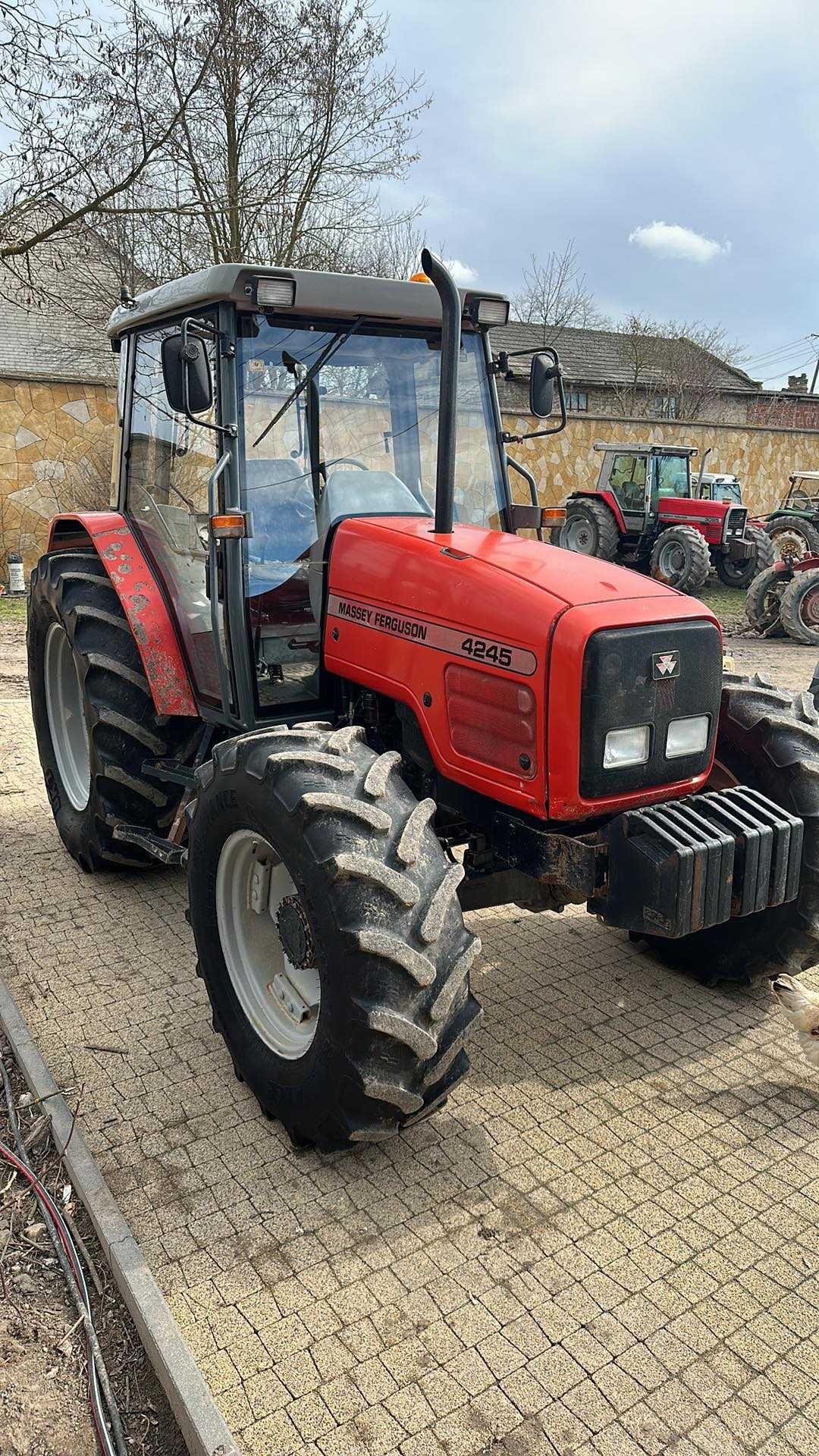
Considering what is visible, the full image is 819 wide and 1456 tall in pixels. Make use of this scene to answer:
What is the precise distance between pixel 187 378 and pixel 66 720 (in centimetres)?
251

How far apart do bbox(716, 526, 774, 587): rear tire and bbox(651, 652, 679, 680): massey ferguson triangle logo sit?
13.0m

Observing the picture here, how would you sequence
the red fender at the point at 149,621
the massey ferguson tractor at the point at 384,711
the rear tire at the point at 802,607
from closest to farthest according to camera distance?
1. the massey ferguson tractor at the point at 384,711
2. the red fender at the point at 149,621
3. the rear tire at the point at 802,607

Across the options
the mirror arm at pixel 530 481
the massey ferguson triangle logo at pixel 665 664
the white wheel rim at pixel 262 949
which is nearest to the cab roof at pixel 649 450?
the mirror arm at pixel 530 481

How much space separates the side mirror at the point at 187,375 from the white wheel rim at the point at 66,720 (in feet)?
7.17

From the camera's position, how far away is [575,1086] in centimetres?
328

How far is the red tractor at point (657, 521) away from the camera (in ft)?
50.8

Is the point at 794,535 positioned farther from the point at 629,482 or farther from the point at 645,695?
the point at 645,695

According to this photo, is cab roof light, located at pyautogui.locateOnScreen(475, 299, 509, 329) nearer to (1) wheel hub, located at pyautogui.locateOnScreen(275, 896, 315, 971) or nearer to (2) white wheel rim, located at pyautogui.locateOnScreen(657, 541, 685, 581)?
(1) wheel hub, located at pyautogui.locateOnScreen(275, 896, 315, 971)

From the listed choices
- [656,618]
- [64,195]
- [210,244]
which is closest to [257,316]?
[656,618]

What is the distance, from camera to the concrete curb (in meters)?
2.11

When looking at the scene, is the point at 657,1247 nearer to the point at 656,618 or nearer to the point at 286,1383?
the point at 286,1383

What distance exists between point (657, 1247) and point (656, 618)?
1.64m

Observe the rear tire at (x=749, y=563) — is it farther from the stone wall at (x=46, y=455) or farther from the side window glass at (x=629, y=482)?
the stone wall at (x=46, y=455)

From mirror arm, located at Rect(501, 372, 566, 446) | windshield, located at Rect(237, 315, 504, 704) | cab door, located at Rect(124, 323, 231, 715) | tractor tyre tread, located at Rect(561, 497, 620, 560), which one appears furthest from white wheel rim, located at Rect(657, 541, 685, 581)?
windshield, located at Rect(237, 315, 504, 704)
